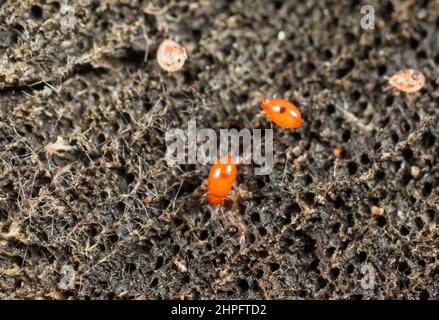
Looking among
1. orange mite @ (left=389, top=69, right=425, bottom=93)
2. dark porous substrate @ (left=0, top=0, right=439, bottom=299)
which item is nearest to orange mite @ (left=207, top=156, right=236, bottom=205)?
dark porous substrate @ (left=0, top=0, right=439, bottom=299)

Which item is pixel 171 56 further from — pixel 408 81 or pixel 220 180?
pixel 408 81

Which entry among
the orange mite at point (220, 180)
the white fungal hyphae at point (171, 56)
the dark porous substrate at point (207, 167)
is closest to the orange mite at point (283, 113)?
the dark porous substrate at point (207, 167)

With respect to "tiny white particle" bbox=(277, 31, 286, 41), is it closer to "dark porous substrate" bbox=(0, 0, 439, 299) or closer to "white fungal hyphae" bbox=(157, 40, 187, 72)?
"dark porous substrate" bbox=(0, 0, 439, 299)

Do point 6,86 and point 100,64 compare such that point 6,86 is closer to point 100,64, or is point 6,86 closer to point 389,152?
point 100,64

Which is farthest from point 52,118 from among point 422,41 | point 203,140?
point 422,41

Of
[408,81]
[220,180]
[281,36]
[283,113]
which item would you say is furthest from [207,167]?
[408,81]

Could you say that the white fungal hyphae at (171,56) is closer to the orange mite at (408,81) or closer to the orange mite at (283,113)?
the orange mite at (283,113)
